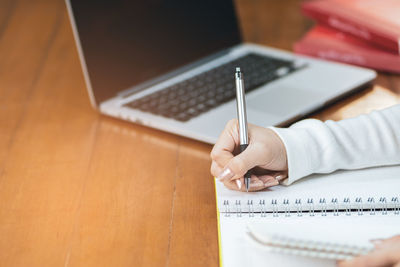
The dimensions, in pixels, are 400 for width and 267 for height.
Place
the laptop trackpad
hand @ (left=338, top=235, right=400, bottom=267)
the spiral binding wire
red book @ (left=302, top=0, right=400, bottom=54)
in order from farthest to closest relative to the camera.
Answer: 1. red book @ (left=302, top=0, right=400, bottom=54)
2. the laptop trackpad
3. the spiral binding wire
4. hand @ (left=338, top=235, right=400, bottom=267)

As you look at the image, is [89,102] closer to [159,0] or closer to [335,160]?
[159,0]

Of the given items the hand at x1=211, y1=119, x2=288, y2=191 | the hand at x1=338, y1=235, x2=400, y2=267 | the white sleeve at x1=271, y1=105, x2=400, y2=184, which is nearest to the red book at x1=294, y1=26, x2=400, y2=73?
the white sleeve at x1=271, y1=105, x2=400, y2=184

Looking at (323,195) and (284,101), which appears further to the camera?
(284,101)

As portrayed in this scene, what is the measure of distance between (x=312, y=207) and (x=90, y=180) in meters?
0.33

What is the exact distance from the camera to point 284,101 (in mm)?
880

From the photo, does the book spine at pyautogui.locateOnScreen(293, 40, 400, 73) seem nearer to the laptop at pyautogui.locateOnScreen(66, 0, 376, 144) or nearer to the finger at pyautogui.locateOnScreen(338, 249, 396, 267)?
the laptop at pyautogui.locateOnScreen(66, 0, 376, 144)

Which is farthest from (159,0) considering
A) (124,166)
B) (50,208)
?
(50,208)

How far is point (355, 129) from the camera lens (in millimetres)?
698

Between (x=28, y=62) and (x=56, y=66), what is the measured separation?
7cm

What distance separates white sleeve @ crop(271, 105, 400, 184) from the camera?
0.66 metres

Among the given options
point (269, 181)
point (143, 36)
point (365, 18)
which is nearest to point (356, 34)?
point (365, 18)

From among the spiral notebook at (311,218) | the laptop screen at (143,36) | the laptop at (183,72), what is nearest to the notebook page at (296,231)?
the spiral notebook at (311,218)

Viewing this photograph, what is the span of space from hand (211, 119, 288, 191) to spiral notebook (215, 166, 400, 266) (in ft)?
0.05

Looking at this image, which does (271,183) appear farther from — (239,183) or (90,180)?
(90,180)
